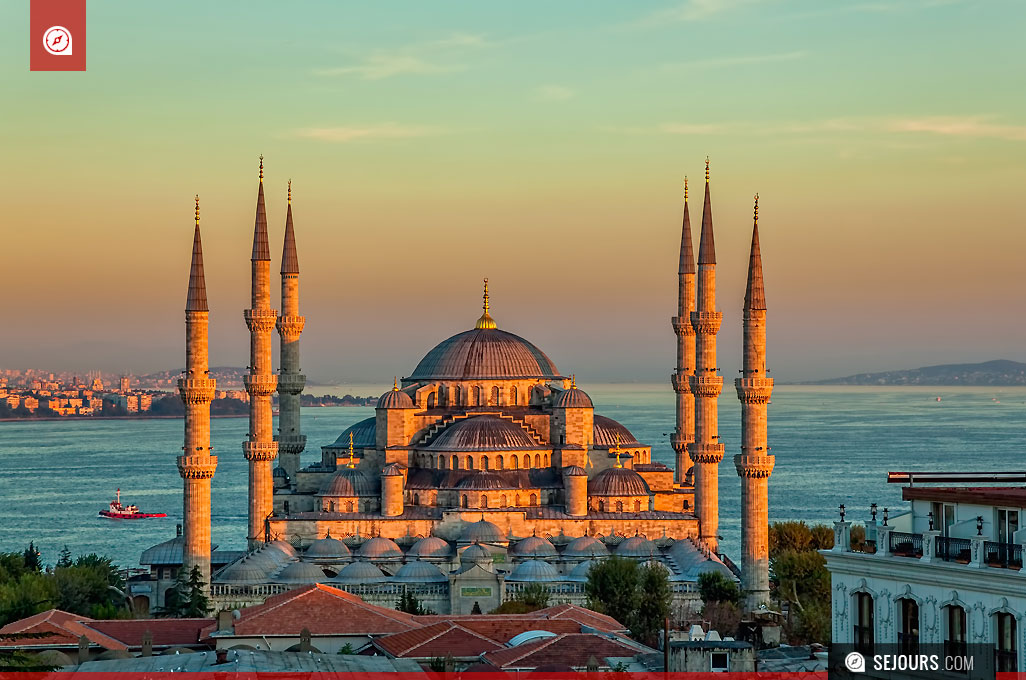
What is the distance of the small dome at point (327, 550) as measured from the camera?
59.5 meters

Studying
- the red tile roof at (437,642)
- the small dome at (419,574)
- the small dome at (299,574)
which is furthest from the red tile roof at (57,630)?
the small dome at (419,574)

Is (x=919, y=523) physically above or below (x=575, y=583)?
above

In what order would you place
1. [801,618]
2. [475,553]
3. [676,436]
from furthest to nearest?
[676,436] → [475,553] → [801,618]

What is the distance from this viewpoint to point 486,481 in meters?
62.5

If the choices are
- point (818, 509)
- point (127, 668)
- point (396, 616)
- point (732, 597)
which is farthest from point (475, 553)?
point (818, 509)

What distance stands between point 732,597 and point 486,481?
419 inches

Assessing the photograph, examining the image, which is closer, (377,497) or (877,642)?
(877,642)

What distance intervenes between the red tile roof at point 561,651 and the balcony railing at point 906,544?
535 inches

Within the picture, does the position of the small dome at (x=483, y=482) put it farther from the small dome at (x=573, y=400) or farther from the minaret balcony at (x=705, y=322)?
the minaret balcony at (x=705, y=322)

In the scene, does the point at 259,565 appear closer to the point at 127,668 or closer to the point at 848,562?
the point at 127,668

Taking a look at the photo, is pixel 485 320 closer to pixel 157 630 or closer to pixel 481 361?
pixel 481 361

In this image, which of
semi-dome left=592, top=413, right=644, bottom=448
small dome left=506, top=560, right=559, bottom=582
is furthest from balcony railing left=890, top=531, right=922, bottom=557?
semi-dome left=592, top=413, right=644, bottom=448

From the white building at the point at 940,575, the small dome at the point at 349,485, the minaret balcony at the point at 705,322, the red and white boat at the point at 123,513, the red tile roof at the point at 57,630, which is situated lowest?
the red and white boat at the point at 123,513

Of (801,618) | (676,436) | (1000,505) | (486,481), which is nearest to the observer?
(1000,505)
